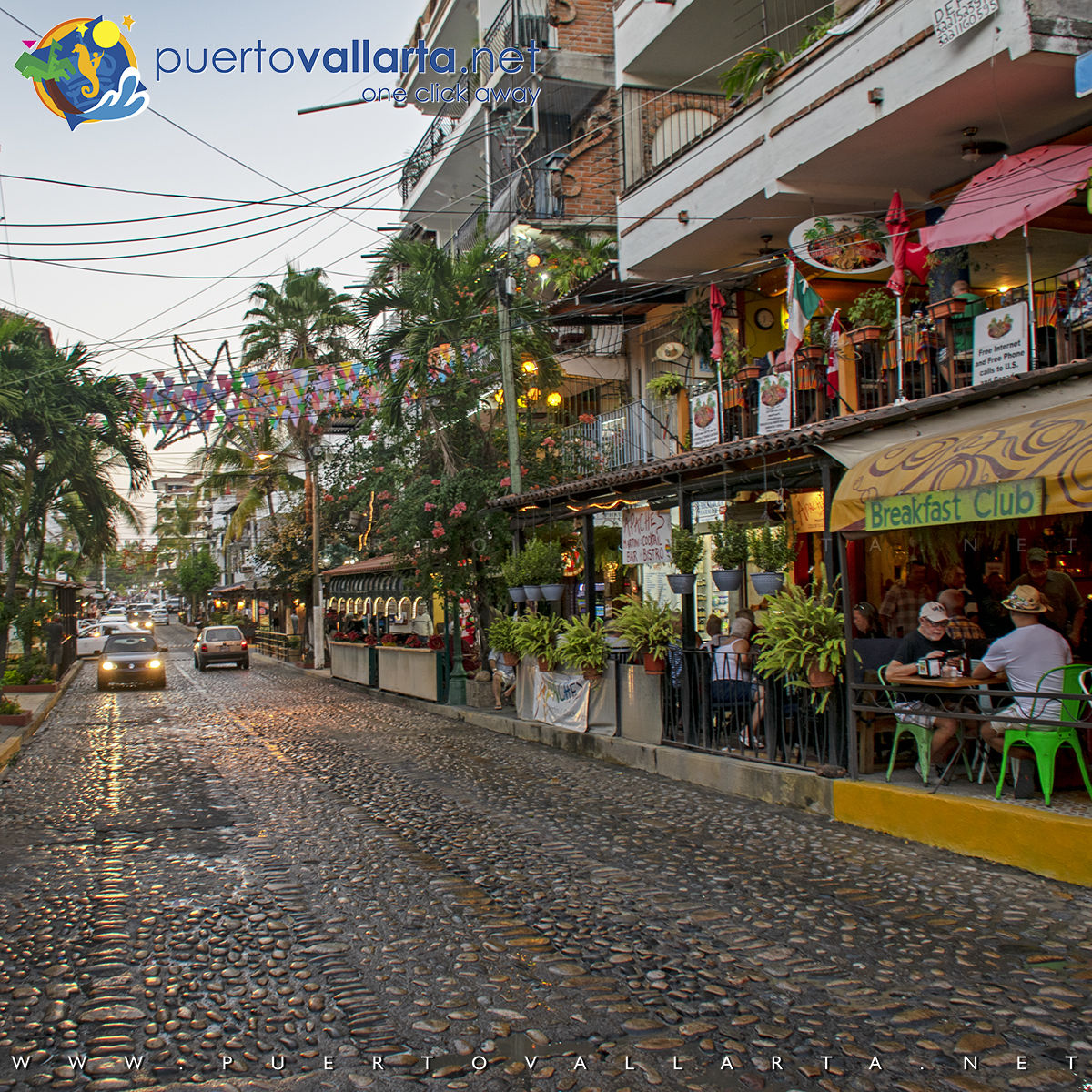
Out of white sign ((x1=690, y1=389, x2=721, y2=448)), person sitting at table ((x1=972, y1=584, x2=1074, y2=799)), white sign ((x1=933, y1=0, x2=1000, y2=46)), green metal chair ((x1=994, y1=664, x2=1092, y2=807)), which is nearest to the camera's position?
green metal chair ((x1=994, y1=664, x2=1092, y2=807))

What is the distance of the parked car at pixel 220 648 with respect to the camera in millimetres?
35531

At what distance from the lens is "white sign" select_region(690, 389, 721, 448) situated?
52.6 ft

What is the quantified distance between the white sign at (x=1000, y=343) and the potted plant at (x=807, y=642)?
3243mm

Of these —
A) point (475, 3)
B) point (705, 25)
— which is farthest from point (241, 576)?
point (705, 25)

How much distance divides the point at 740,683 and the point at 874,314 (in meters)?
5.67

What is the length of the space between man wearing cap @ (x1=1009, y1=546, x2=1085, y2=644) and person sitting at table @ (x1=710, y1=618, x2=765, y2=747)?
9.54 feet

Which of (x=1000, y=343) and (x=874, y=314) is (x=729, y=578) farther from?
(x=874, y=314)

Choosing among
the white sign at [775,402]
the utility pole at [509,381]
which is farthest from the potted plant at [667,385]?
the white sign at [775,402]

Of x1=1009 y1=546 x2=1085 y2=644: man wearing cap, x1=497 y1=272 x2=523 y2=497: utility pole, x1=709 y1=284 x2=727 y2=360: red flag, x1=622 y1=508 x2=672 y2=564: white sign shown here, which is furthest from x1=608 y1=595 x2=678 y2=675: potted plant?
x1=497 y1=272 x2=523 y2=497: utility pole

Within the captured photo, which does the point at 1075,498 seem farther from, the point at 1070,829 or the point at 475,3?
the point at 475,3

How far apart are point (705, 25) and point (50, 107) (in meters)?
10.2

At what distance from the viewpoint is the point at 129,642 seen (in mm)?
27609

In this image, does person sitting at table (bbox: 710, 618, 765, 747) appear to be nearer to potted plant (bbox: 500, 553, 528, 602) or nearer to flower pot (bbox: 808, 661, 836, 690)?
flower pot (bbox: 808, 661, 836, 690)

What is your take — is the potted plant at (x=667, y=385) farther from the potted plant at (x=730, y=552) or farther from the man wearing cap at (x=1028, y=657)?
the man wearing cap at (x=1028, y=657)
